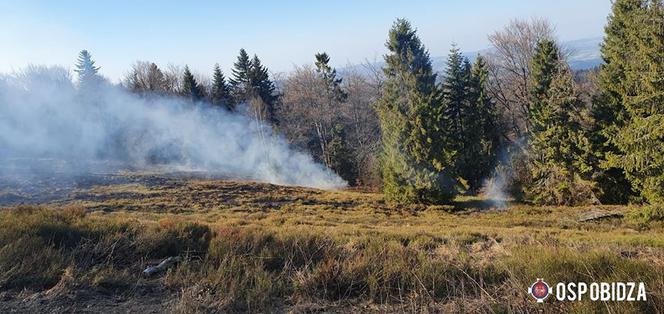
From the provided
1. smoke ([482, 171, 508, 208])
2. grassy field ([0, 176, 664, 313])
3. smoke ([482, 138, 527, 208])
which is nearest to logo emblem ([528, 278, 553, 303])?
grassy field ([0, 176, 664, 313])

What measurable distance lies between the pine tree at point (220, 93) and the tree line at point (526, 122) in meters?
5.48

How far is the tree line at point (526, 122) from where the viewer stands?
21234 millimetres

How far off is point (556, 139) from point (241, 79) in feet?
117

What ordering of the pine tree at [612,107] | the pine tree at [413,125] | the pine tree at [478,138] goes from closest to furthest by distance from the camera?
the pine tree at [612,107]
the pine tree at [413,125]
the pine tree at [478,138]

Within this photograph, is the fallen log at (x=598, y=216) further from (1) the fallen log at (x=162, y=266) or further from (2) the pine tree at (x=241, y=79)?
(2) the pine tree at (x=241, y=79)

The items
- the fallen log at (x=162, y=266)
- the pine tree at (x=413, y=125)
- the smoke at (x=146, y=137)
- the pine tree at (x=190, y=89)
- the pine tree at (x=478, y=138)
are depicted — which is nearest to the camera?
the fallen log at (x=162, y=266)

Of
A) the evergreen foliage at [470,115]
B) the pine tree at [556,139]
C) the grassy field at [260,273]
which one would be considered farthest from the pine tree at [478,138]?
the grassy field at [260,273]

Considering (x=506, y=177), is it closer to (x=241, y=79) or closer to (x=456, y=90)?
(x=456, y=90)

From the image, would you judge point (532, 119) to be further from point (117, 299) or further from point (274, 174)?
point (117, 299)

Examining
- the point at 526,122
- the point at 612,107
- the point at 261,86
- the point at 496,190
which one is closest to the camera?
the point at 612,107

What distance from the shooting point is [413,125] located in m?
29.8

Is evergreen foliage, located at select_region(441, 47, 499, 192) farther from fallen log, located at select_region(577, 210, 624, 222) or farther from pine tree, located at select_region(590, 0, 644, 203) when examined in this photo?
fallen log, located at select_region(577, 210, 624, 222)

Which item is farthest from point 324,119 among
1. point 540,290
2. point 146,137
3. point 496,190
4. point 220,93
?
point 540,290

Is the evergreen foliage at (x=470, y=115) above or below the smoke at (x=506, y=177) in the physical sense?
above
